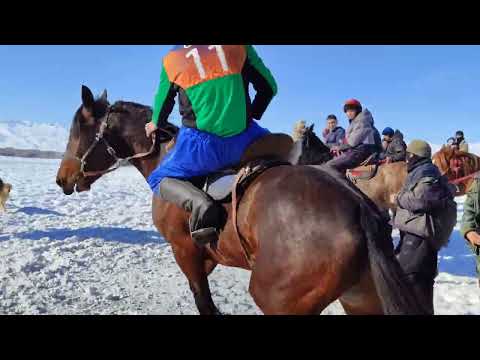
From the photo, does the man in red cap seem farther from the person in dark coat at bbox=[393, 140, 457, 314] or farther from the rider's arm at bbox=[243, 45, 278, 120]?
the rider's arm at bbox=[243, 45, 278, 120]

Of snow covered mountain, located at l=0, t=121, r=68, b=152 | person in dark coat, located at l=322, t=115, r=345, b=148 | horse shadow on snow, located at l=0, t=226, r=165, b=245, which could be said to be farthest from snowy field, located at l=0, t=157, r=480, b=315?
snow covered mountain, located at l=0, t=121, r=68, b=152

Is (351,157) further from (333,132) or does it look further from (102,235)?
(102,235)

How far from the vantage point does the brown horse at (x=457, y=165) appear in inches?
294

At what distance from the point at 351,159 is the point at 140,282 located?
4.20 m

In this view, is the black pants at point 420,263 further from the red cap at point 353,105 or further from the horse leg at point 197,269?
the red cap at point 353,105

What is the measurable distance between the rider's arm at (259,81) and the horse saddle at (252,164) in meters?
0.44

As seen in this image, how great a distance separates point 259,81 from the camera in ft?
9.16

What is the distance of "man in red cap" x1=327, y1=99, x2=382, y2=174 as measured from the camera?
6.30 m

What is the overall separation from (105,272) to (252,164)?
11.9 feet

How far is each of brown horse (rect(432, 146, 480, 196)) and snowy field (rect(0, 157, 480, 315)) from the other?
1.47 metres

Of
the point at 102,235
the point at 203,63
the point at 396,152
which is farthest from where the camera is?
the point at 396,152

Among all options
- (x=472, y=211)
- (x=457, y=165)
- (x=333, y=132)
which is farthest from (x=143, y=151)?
(x=457, y=165)

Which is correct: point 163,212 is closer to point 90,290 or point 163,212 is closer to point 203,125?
point 203,125
